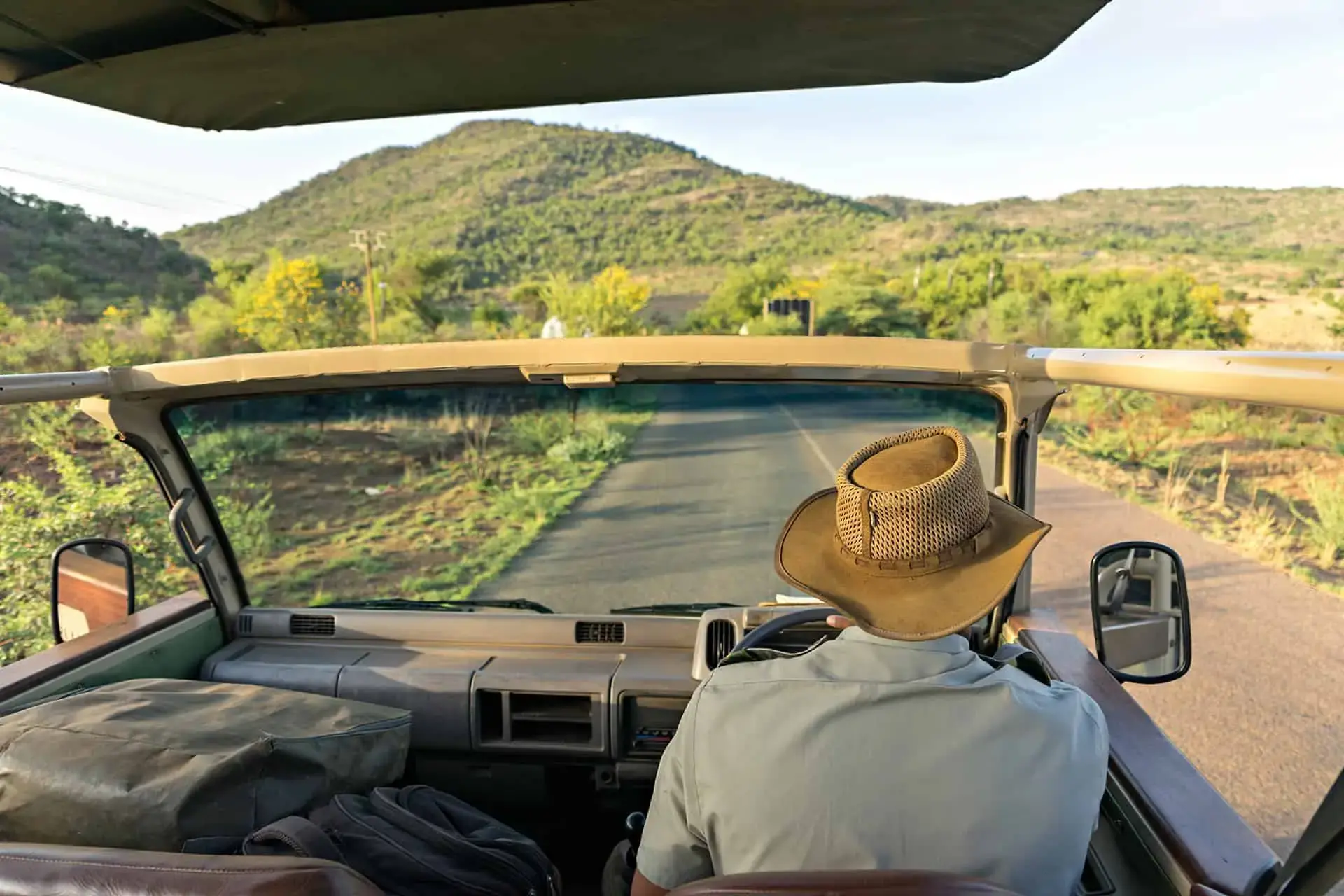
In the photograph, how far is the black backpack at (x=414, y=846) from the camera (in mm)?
2014

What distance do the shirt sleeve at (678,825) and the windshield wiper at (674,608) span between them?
1578 mm

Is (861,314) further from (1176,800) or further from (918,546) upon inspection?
(918,546)

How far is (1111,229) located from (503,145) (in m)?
67.4

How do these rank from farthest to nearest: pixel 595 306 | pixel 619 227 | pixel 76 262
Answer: pixel 619 227
pixel 76 262
pixel 595 306

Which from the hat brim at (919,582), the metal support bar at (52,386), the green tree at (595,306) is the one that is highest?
the green tree at (595,306)

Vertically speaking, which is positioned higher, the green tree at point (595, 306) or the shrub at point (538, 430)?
the green tree at point (595, 306)

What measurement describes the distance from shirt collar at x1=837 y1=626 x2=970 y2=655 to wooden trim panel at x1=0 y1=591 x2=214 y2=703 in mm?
2479

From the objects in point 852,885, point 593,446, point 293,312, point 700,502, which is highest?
point 293,312

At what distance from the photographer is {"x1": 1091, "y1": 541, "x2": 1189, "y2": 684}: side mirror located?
2.30 metres

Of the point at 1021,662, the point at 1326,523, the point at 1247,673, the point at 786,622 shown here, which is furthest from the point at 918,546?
the point at 1326,523

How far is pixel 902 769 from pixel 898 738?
5 centimetres

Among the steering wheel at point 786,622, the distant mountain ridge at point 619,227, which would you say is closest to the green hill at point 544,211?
the distant mountain ridge at point 619,227

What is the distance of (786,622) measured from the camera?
2.64 m

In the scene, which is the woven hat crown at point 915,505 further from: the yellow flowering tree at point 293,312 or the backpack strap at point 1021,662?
the yellow flowering tree at point 293,312
